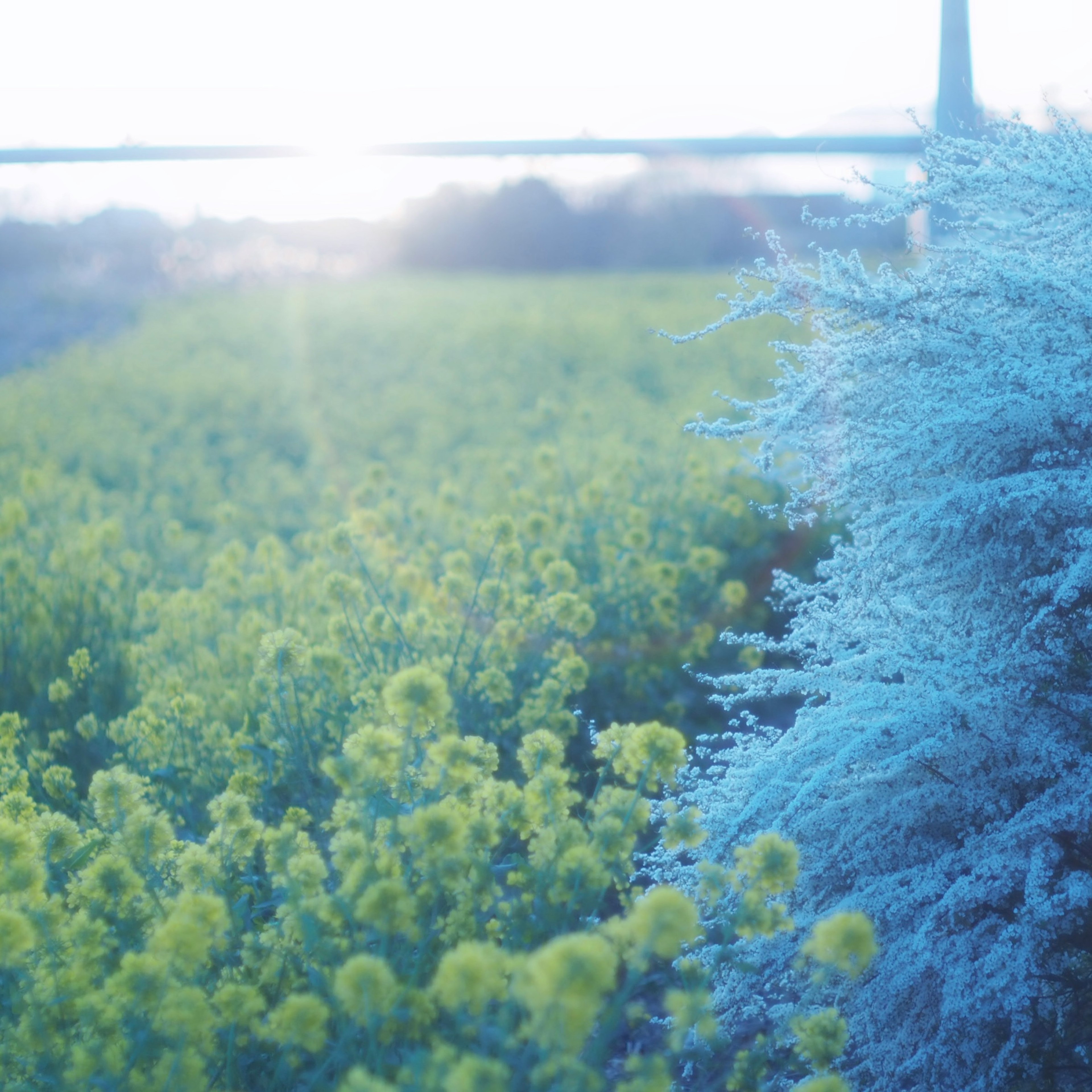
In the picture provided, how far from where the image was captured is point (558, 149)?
4.81 meters

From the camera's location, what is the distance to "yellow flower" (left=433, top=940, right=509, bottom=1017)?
4.41 ft

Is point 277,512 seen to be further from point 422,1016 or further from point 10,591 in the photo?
point 422,1016

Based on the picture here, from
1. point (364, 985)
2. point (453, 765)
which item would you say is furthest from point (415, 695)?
point (364, 985)

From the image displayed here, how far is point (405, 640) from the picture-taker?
11.3 ft

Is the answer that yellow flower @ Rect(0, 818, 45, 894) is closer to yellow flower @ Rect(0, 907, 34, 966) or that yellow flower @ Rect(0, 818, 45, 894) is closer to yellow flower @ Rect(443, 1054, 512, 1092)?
yellow flower @ Rect(0, 907, 34, 966)

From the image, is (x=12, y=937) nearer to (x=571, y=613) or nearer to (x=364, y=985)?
(x=364, y=985)

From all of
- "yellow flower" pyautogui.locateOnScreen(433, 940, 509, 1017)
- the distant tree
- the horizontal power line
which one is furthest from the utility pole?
"yellow flower" pyautogui.locateOnScreen(433, 940, 509, 1017)

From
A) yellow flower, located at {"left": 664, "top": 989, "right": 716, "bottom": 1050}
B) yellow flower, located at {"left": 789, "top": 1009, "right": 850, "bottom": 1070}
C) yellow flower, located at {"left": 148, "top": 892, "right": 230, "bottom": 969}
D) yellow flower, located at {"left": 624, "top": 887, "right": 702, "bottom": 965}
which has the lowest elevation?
yellow flower, located at {"left": 789, "top": 1009, "right": 850, "bottom": 1070}

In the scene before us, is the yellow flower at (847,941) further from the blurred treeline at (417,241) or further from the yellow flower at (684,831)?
the blurred treeline at (417,241)

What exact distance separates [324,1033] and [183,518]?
6.44 m

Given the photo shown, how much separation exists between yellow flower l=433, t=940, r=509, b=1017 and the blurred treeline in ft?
98.1

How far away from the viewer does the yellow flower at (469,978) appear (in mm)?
1344

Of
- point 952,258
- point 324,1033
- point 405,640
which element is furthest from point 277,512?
point 324,1033

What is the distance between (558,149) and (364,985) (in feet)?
13.9
